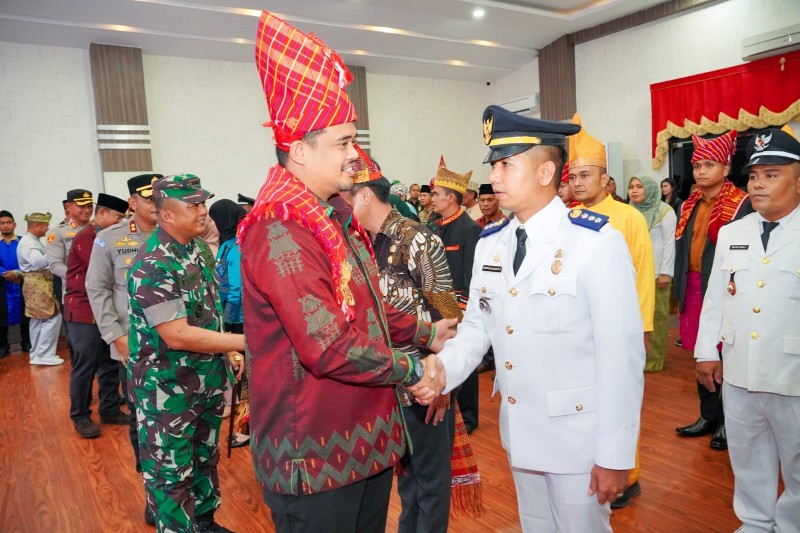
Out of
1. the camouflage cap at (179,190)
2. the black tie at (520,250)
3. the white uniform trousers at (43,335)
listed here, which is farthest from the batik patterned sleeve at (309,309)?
the white uniform trousers at (43,335)

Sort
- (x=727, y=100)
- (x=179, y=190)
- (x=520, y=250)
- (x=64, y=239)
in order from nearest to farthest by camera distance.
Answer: (x=520, y=250), (x=179, y=190), (x=64, y=239), (x=727, y=100)

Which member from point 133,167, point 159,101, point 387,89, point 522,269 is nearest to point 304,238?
point 522,269

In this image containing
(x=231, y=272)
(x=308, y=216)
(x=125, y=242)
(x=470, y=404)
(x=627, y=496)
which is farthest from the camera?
(x=470, y=404)

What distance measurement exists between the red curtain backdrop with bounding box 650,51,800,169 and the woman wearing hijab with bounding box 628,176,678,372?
3.03 m

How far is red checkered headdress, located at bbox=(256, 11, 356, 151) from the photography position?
4.50ft

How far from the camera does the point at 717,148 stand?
3.49m

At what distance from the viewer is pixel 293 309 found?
1.24m

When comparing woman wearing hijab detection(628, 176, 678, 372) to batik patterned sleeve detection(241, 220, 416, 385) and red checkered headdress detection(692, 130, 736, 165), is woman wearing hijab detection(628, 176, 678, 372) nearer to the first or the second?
red checkered headdress detection(692, 130, 736, 165)

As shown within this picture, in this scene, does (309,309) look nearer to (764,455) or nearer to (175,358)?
(175,358)

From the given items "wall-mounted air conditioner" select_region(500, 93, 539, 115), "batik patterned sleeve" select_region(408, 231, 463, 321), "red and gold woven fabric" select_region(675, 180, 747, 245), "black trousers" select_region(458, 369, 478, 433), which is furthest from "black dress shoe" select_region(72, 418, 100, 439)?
"wall-mounted air conditioner" select_region(500, 93, 539, 115)

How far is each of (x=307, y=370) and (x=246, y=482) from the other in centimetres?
243

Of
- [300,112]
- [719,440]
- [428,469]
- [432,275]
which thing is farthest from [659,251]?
[300,112]

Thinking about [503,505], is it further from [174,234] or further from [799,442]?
[174,234]

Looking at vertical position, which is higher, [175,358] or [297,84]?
[297,84]
